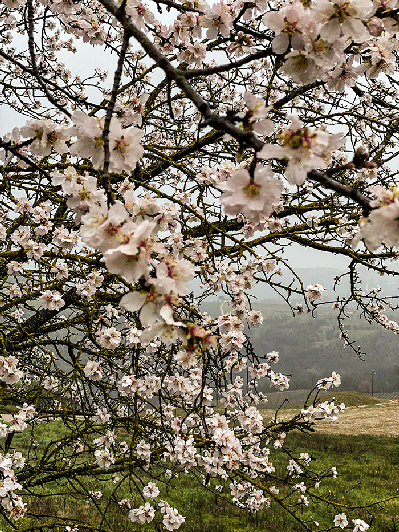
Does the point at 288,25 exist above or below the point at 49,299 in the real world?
below

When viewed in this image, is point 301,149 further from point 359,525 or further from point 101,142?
point 359,525

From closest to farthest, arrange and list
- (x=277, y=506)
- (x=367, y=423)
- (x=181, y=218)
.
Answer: (x=181, y=218)
(x=277, y=506)
(x=367, y=423)

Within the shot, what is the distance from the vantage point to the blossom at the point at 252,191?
A: 1011 millimetres

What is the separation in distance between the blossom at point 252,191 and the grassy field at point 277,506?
9.27ft

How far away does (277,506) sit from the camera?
9.12m

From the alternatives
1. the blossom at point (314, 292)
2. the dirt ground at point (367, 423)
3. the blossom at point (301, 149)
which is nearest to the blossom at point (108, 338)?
the blossom at point (314, 292)

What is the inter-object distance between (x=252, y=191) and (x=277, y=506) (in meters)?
10.0

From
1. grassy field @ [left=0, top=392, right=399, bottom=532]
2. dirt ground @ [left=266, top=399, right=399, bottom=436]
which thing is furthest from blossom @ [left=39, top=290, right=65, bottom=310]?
dirt ground @ [left=266, top=399, right=399, bottom=436]

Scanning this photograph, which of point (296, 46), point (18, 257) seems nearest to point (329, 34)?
point (296, 46)

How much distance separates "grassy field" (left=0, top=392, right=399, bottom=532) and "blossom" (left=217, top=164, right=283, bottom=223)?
9.27 feet

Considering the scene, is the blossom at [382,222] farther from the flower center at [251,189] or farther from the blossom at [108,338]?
the blossom at [108,338]

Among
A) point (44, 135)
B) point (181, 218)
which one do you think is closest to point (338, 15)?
point (44, 135)

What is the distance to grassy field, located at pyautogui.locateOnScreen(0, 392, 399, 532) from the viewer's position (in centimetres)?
772

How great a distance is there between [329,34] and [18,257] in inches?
115
